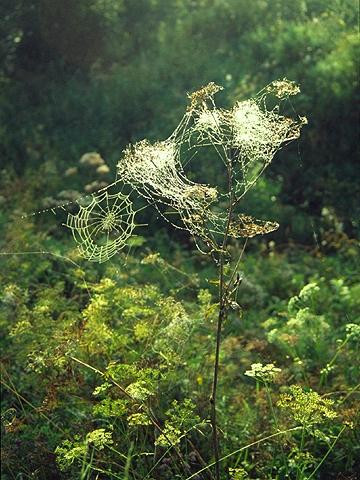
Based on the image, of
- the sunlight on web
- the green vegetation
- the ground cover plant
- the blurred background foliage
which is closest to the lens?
the ground cover plant

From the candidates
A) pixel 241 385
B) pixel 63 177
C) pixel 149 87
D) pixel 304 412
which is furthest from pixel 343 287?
pixel 149 87

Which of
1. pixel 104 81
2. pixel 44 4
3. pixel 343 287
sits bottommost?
pixel 343 287

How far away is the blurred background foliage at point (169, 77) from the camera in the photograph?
7051mm

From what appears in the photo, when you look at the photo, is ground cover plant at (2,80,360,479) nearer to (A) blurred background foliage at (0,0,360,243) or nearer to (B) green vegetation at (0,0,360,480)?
(B) green vegetation at (0,0,360,480)

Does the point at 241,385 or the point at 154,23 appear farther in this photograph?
the point at 154,23

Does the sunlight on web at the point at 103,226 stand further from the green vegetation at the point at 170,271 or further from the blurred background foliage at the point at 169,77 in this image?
the blurred background foliage at the point at 169,77

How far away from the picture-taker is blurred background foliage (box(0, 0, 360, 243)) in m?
Result: 7.05

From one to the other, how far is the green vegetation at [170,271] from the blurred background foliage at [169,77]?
2 centimetres

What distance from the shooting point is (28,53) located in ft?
32.8

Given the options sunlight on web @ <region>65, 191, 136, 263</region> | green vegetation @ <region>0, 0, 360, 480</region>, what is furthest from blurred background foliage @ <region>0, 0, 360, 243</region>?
sunlight on web @ <region>65, 191, 136, 263</region>

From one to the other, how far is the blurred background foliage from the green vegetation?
0.08ft

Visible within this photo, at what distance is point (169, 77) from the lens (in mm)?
8859

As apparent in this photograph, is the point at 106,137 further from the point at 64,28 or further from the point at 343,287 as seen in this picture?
the point at 343,287

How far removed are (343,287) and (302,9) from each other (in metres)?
5.04
